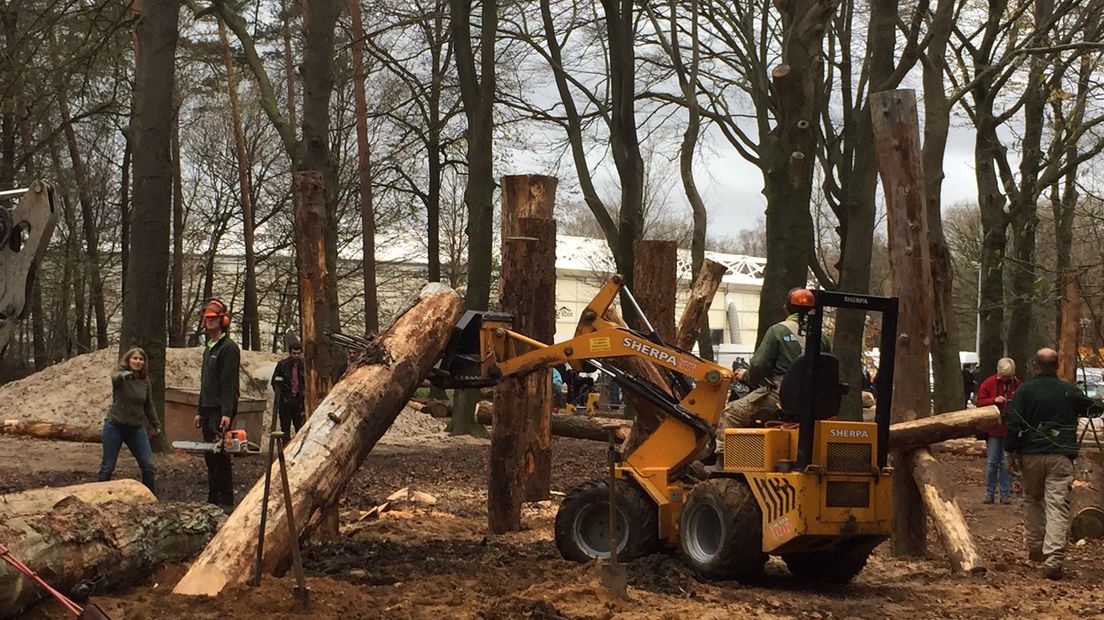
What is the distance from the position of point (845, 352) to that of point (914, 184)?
292 inches

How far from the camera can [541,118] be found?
29.0m

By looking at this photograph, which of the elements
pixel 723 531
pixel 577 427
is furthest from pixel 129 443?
pixel 723 531

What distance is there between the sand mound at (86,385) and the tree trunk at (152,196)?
6502 mm

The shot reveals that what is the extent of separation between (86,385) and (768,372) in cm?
1894

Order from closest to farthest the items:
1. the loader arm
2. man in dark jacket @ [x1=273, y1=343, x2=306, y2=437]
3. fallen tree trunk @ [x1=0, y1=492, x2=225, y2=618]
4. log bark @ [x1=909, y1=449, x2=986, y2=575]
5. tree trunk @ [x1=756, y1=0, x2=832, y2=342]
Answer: fallen tree trunk @ [x1=0, y1=492, x2=225, y2=618], the loader arm, log bark @ [x1=909, y1=449, x2=986, y2=575], tree trunk @ [x1=756, y1=0, x2=832, y2=342], man in dark jacket @ [x1=273, y1=343, x2=306, y2=437]

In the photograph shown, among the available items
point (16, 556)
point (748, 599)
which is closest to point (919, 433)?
point (748, 599)

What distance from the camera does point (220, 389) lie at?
11672 millimetres

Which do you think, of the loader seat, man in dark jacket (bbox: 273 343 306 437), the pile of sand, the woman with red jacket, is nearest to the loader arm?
the loader seat

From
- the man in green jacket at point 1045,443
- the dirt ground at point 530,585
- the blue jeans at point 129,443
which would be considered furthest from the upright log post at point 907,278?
the blue jeans at point 129,443

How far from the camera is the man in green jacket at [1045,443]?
10.7 meters

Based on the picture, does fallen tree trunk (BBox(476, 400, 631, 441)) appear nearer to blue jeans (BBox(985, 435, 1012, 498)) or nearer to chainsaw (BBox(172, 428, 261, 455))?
chainsaw (BBox(172, 428, 261, 455))

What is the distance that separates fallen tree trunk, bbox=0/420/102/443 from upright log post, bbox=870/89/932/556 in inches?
481

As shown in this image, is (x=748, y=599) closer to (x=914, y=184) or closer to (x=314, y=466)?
(x=314, y=466)

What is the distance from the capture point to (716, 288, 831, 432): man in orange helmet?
9.42m
